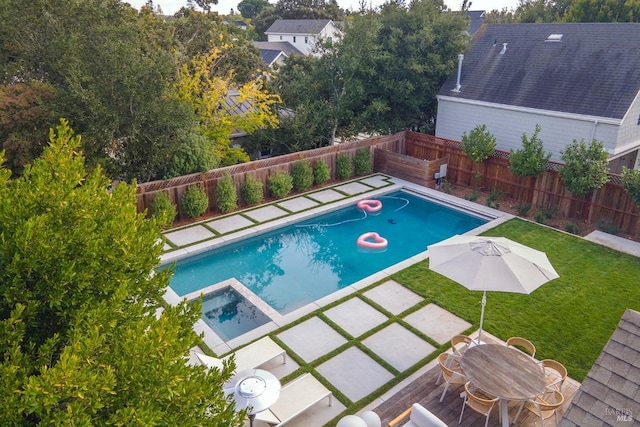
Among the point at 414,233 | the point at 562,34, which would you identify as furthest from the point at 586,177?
the point at 562,34

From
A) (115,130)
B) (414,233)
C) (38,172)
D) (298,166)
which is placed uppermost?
(38,172)

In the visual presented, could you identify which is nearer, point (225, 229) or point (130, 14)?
point (225, 229)

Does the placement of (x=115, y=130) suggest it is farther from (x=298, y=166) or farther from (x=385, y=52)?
(x=385, y=52)

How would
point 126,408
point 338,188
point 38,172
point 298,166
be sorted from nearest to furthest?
point 126,408 < point 38,172 < point 298,166 < point 338,188

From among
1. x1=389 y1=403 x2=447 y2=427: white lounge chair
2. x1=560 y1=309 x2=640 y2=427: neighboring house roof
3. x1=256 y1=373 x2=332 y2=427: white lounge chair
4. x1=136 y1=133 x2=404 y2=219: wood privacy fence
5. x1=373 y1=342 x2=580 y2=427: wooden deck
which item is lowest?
x1=373 y1=342 x2=580 y2=427: wooden deck

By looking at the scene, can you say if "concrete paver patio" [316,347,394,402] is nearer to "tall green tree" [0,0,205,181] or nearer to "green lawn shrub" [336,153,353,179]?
"tall green tree" [0,0,205,181]

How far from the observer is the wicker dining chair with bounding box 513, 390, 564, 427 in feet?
21.8

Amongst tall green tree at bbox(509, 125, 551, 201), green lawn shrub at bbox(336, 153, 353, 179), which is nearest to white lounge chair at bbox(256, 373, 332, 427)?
tall green tree at bbox(509, 125, 551, 201)

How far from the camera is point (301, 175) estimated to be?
57.8ft

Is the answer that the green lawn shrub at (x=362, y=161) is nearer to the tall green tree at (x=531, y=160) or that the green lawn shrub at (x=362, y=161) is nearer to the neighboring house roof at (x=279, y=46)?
the tall green tree at (x=531, y=160)

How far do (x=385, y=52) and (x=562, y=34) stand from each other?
7472 mm

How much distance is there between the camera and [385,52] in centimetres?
1973

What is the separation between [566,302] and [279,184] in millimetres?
10139

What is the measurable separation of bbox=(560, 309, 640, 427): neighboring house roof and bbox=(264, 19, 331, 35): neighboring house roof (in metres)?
54.7
